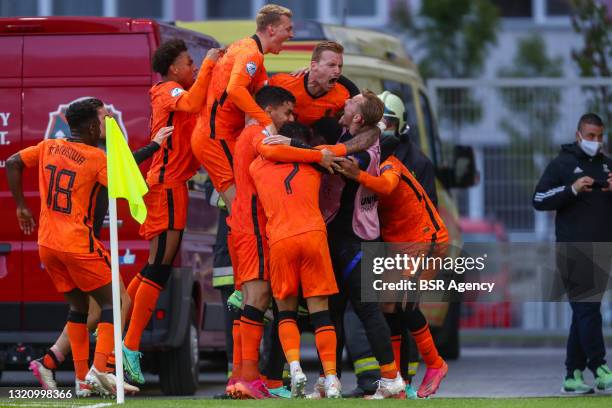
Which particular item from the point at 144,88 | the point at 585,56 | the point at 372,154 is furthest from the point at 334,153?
the point at 585,56

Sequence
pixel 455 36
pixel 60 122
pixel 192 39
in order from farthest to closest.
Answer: pixel 455 36
pixel 192 39
pixel 60 122

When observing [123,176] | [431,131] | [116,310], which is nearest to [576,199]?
[431,131]

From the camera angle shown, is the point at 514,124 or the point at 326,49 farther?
the point at 514,124

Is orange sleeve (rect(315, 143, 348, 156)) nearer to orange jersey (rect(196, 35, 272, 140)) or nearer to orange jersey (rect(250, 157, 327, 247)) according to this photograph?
orange jersey (rect(250, 157, 327, 247))

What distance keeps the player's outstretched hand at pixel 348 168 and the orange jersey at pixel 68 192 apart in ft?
5.13

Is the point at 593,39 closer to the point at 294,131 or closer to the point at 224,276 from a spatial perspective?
the point at 224,276

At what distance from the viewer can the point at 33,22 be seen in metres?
13.1

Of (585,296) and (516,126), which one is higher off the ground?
(516,126)

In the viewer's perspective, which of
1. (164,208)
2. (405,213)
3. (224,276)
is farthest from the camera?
(224,276)

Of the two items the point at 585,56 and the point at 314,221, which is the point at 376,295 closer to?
the point at 314,221

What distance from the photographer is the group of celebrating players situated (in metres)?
10.8

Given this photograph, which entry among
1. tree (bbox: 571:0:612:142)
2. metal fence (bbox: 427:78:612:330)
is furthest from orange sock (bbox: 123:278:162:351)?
tree (bbox: 571:0:612:142)

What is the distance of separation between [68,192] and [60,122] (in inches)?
70.5

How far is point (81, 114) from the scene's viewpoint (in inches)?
452
